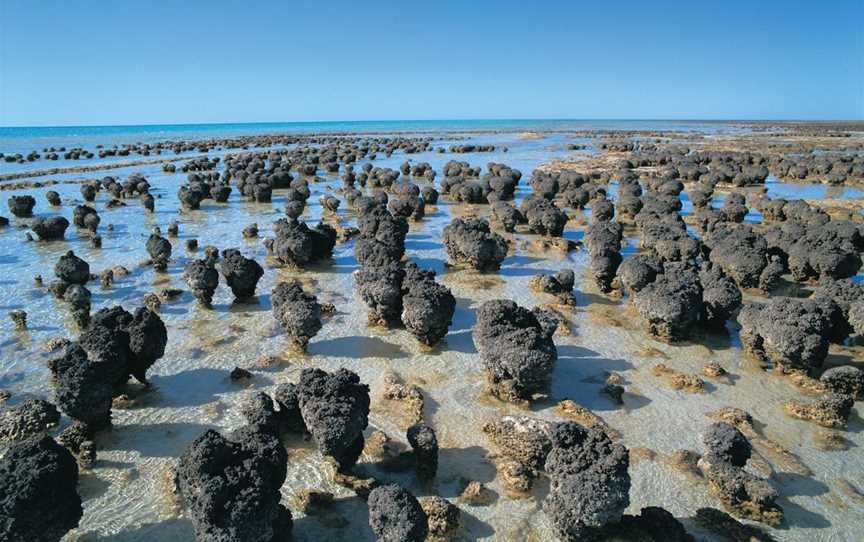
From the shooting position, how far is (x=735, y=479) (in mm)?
8703

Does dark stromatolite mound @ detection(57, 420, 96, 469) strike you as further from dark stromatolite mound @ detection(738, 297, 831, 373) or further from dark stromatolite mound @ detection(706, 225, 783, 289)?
dark stromatolite mound @ detection(706, 225, 783, 289)

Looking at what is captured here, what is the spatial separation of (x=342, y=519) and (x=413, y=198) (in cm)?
2276

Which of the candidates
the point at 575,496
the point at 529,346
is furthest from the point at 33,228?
the point at 575,496

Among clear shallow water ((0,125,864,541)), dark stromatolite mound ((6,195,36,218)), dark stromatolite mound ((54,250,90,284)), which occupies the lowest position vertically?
clear shallow water ((0,125,864,541))

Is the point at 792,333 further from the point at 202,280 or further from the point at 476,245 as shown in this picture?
the point at 202,280

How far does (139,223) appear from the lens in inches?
1166

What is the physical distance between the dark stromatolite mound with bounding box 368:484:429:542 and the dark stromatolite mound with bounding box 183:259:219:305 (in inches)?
447

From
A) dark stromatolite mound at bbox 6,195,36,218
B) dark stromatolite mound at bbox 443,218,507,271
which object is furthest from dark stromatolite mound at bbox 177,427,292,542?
dark stromatolite mound at bbox 6,195,36,218

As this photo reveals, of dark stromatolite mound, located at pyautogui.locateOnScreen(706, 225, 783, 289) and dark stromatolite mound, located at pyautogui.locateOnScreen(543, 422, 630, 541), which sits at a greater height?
dark stromatolite mound, located at pyautogui.locateOnScreen(706, 225, 783, 289)

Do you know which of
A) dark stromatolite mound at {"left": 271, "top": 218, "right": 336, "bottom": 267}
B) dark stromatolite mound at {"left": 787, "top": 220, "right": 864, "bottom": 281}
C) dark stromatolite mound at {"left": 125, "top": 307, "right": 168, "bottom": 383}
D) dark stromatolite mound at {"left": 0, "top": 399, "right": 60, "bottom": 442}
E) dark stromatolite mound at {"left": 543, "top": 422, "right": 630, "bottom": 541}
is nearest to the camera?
dark stromatolite mound at {"left": 543, "top": 422, "right": 630, "bottom": 541}

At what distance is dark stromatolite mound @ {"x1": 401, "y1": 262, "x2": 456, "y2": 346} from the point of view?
1370 cm

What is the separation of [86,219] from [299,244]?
1407cm

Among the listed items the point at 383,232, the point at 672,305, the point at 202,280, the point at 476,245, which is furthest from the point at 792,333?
the point at 202,280

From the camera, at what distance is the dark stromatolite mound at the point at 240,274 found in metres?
17.1
